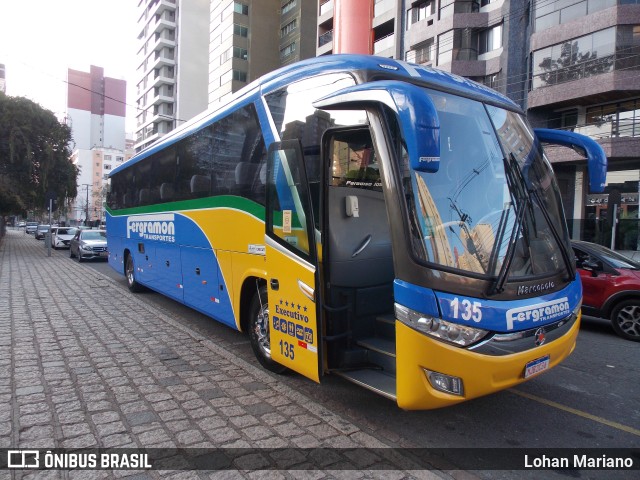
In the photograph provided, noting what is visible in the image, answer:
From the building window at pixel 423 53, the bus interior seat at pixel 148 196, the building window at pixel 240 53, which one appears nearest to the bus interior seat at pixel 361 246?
the bus interior seat at pixel 148 196

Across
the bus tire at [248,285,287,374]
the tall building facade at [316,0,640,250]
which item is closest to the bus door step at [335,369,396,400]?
the bus tire at [248,285,287,374]

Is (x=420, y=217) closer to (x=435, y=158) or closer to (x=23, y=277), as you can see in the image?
(x=435, y=158)

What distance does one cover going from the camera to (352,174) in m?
4.44

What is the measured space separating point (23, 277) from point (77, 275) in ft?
4.84

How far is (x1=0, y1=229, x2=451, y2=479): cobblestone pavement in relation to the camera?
11.8ft

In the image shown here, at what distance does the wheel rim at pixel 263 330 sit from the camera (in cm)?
539

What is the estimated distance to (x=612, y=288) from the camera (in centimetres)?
795

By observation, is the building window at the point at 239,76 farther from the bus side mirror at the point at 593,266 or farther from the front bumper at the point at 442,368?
the front bumper at the point at 442,368

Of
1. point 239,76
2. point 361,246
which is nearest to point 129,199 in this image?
point 361,246

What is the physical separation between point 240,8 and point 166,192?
56026 millimetres

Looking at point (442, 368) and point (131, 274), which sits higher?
point (442, 368)

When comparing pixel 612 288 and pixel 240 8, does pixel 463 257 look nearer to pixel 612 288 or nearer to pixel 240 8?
pixel 612 288

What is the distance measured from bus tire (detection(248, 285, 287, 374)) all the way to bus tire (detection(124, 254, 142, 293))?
636 cm

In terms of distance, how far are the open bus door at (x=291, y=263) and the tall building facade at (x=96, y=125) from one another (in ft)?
366
